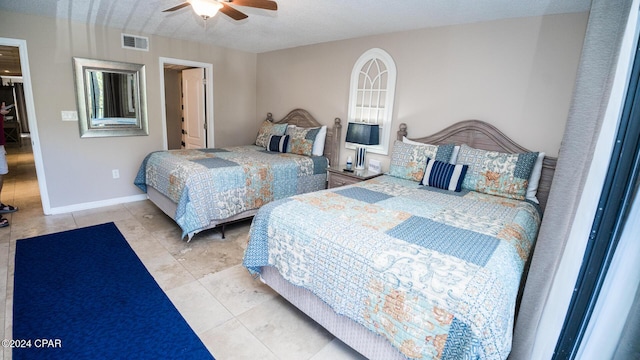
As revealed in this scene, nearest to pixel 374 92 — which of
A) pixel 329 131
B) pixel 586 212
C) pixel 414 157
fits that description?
pixel 329 131

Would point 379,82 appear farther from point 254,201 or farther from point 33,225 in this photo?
point 33,225

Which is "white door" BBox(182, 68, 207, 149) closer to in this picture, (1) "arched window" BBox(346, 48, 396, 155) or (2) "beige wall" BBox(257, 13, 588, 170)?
(2) "beige wall" BBox(257, 13, 588, 170)

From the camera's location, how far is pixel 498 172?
108 inches

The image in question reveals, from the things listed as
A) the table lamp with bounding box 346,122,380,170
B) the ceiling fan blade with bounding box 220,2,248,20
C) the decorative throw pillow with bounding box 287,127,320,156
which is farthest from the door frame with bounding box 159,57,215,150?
the table lamp with bounding box 346,122,380,170

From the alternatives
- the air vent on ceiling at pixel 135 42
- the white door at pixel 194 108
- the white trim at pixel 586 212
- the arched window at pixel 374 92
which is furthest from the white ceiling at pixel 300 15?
the white trim at pixel 586 212

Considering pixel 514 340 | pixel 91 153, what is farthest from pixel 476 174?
pixel 91 153

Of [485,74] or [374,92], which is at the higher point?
[485,74]

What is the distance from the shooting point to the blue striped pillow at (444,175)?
2.86 meters

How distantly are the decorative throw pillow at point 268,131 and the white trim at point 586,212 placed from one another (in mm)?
4010

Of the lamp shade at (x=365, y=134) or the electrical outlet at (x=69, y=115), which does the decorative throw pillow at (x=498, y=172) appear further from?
the electrical outlet at (x=69, y=115)

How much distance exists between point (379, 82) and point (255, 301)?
291 cm

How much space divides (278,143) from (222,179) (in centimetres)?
144

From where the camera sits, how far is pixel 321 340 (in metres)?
1.99

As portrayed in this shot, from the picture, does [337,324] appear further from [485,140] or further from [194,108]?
[194,108]
